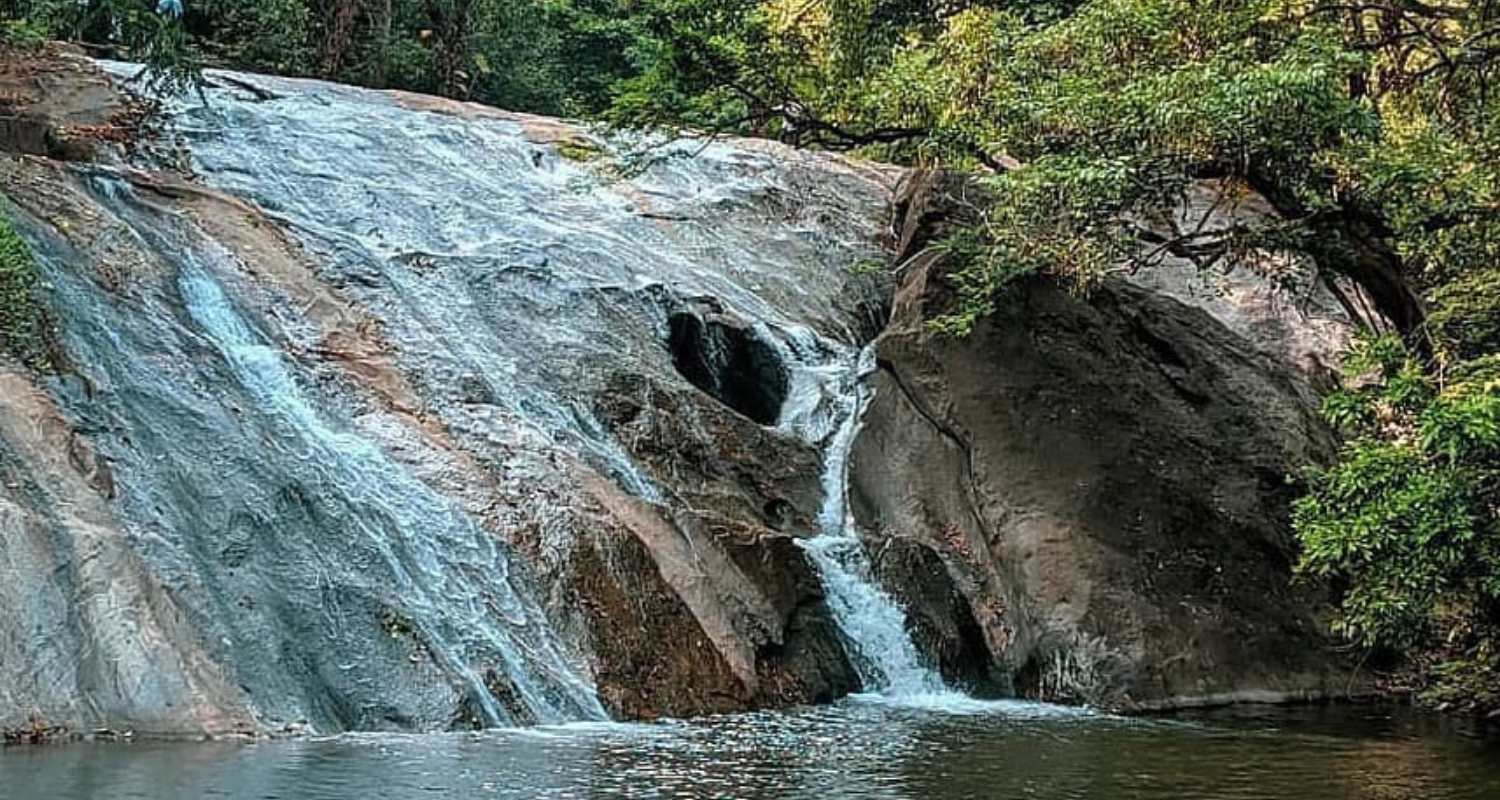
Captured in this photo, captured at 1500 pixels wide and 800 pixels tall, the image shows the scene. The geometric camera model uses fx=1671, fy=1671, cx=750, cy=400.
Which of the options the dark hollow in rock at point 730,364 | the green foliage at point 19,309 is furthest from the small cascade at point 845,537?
the green foliage at point 19,309

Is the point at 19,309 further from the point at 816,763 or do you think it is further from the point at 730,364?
the point at 730,364

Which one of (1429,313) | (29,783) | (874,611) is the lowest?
(29,783)

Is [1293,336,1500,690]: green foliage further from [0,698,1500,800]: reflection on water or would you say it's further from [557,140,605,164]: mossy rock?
[557,140,605,164]: mossy rock

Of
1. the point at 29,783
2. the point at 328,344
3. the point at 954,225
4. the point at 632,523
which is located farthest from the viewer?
the point at 954,225

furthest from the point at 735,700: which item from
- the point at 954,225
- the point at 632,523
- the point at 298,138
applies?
the point at 298,138

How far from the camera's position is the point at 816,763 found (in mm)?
9258

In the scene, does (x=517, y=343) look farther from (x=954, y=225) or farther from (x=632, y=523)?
(x=954, y=225)

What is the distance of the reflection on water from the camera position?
25.9 ft

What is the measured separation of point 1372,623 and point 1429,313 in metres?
2.57

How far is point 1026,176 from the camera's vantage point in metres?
12.4

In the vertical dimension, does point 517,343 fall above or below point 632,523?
above

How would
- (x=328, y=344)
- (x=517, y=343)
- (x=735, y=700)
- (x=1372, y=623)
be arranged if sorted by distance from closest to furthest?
(x=1372, y=623) < (x=735, y=700) < (x=328, y=344) < (x=517, y=343)

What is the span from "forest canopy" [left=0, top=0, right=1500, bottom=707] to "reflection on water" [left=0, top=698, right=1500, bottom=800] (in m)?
1.21

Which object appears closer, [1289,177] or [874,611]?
[1289,177]
